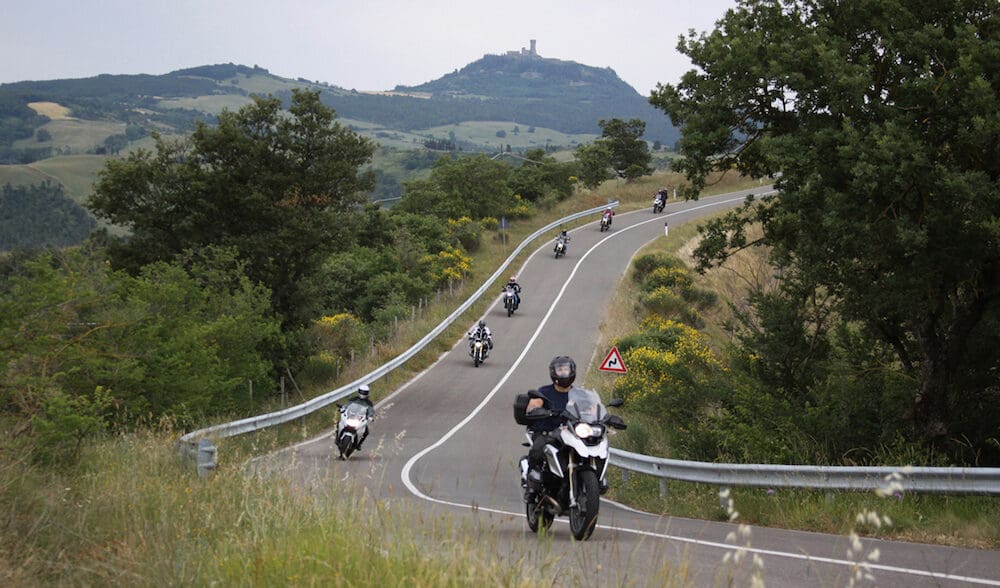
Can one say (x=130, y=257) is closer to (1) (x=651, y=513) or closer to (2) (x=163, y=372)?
(2) (x=163, y=372)

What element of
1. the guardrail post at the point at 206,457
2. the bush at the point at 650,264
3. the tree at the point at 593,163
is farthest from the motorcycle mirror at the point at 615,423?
the tree at the point at 593,163

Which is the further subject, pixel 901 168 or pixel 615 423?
pixel 901 168

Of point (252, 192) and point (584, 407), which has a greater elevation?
point (584, 407)

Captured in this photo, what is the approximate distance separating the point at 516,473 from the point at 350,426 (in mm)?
3219

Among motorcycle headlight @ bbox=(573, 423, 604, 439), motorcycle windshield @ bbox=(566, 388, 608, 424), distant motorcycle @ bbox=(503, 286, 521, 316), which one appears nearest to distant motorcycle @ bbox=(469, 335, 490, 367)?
distant motorcycle @ bbox=(503, 286, 521, 316)

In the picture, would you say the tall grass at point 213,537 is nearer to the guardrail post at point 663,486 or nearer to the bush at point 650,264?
the guardrail post at point 663,486

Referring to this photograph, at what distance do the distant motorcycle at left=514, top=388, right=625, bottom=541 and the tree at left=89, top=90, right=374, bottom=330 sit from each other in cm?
2633

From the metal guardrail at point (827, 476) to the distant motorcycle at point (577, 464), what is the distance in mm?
2405

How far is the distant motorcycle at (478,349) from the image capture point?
114 ft

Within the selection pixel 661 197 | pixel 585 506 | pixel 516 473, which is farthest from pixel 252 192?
pixel 661 197

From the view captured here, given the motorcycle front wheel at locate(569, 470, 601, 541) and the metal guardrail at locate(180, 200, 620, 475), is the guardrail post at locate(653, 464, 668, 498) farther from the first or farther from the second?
the metal guardrail at locate(180, 200, 620, 475)

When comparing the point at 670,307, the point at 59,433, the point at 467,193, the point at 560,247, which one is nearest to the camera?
the point at 59,433

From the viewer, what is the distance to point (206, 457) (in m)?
9.48

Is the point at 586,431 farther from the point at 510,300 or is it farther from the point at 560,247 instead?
the point at 560,247
